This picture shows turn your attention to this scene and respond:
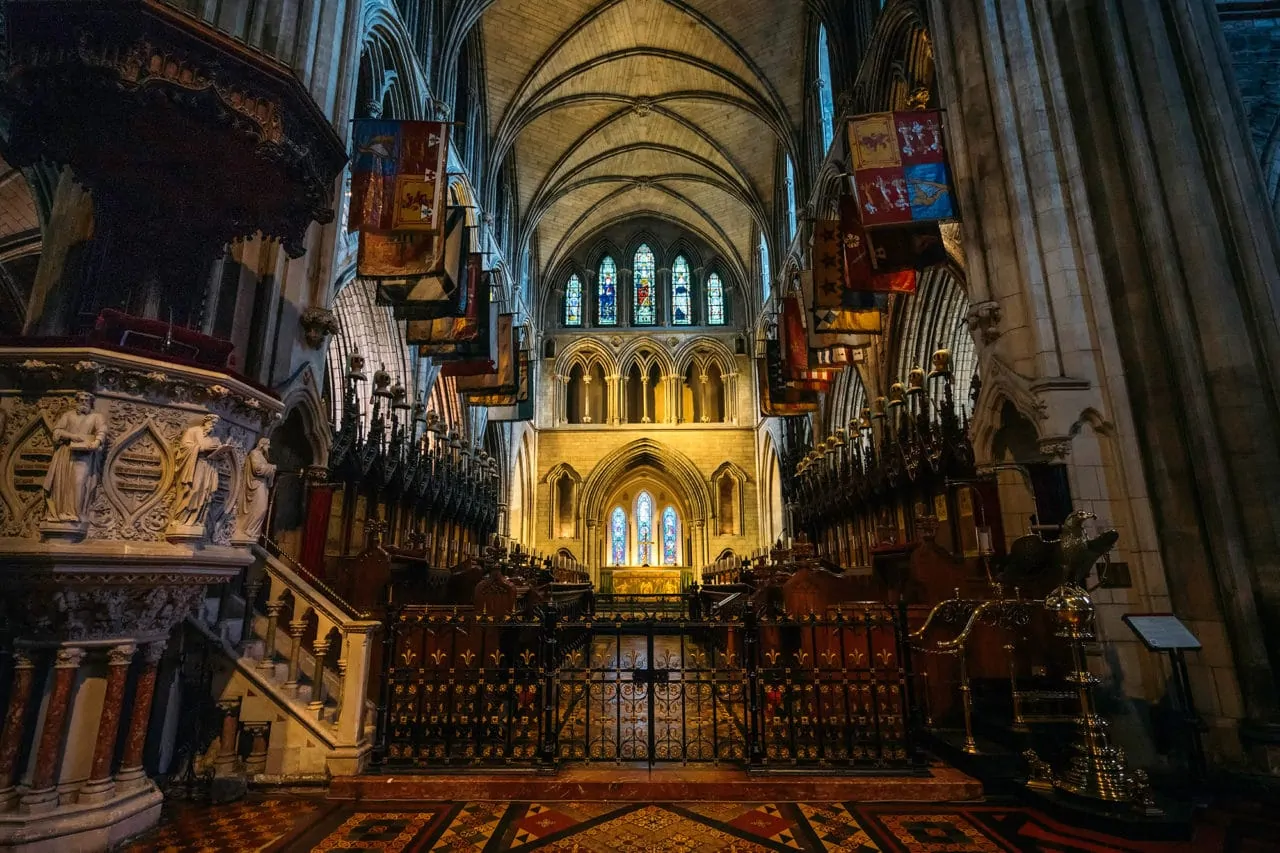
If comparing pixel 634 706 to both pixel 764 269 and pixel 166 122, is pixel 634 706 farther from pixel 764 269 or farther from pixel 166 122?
pixel 764 269

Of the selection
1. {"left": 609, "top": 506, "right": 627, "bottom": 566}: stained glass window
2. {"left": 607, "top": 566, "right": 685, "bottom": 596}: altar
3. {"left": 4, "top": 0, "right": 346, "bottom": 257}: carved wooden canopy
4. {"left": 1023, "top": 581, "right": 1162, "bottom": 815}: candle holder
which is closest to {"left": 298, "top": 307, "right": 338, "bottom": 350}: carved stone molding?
{"left": 4, "top": 0, "right": 346, "bottom": 257}: carved wooden canopy

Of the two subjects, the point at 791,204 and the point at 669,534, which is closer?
the point at 791,204

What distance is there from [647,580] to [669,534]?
2426mm

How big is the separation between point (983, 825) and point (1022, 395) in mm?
3762

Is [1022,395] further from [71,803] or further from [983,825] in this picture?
[71,803]

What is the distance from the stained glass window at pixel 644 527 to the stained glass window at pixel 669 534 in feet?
1.68

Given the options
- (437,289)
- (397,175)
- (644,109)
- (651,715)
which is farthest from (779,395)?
(651,715)

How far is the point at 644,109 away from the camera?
788 inches

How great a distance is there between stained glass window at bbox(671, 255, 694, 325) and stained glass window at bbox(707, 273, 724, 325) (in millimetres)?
723

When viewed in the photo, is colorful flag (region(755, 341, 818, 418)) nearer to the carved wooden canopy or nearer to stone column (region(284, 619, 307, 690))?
the carved wooden canopy

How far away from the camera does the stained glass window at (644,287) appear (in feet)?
82.8

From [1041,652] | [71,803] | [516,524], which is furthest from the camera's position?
[516,524]

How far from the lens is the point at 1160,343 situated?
546cm

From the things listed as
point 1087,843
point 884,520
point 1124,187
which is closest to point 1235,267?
point 1124,187
